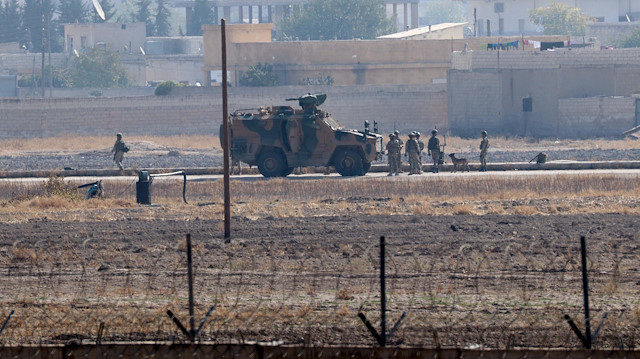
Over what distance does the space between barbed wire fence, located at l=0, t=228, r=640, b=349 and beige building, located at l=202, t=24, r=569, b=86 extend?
45.7 metres

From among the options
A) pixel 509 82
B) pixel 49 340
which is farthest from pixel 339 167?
pixel 509 82

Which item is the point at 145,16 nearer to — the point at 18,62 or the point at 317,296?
the point at 18,62

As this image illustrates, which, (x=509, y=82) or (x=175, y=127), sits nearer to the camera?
(x=509, y=82)

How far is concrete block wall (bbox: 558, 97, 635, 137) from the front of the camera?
4716 centimetres

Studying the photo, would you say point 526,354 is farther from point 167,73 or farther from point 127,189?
point 167,73

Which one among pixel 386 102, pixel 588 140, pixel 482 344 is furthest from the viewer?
pixel 386 102

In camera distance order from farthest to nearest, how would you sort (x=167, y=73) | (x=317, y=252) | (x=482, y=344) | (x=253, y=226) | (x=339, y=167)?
(x=167, y=73) → (x=339, y=167) → (x=253, y=226) → (x=317, y=252) → (x=482, y=344)

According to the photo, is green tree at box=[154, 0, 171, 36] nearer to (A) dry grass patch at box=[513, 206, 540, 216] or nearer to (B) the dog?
(B) the dog

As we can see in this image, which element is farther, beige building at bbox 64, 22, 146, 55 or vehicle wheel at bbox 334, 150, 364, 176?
beige building at bbox 64, 22, 146, 55

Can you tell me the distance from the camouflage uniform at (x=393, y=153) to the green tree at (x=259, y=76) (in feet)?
107

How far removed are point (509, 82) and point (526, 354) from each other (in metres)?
41.5

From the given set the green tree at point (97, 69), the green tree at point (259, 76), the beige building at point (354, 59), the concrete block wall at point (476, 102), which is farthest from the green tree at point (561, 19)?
the concrete block wall at point (476, 102)

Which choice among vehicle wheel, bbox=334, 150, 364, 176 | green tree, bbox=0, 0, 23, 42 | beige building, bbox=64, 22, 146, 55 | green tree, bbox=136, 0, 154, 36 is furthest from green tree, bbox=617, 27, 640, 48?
vehicle wheel, bbox=334, 150, 364, 176

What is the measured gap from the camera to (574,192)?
2542 cm
